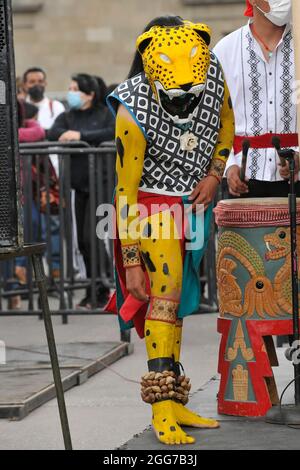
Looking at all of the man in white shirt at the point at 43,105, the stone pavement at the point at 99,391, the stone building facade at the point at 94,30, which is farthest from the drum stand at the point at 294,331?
the stone building facade at the point at 94,30

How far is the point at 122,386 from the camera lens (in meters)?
8.70

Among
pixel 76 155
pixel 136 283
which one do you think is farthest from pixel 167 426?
pixel 76 155

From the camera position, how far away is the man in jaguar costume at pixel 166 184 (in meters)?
6.82

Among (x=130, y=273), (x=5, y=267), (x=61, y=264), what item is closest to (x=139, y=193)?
(x=130, y=273)

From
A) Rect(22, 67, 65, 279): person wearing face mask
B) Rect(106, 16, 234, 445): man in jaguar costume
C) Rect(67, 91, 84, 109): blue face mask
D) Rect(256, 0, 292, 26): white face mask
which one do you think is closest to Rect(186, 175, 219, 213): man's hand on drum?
Rect(106, 16, 234, 445): man in jaguar costume

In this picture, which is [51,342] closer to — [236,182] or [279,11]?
[236,182]

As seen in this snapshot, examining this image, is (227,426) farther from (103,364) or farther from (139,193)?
(103,364)

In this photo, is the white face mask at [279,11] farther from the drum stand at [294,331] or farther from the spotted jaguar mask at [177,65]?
the drum stand at [294,331]

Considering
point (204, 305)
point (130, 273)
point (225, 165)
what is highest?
point (225, 165)

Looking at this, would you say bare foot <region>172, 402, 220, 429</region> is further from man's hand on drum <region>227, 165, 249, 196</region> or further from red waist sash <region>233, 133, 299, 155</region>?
red waist sash <region>233, 133, 299, 155</region>

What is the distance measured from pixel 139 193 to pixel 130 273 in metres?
0.37

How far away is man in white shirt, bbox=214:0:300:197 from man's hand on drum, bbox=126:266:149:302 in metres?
0.81

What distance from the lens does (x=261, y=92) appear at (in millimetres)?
7457

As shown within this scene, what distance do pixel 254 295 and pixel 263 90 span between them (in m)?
0.96
